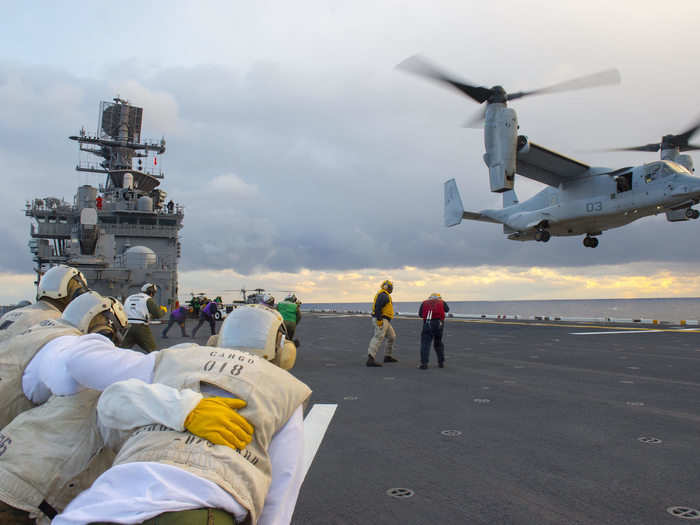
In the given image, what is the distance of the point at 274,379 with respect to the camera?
5.63ft

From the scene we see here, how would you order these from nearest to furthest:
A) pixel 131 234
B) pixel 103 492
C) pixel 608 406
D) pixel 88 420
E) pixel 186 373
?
pixel 103 492 → pixel 186 373 → pixel 88 420 → pixel 608 406 → pixel 131 234

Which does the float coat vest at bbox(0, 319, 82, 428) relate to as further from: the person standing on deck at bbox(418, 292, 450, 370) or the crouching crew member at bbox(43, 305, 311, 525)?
the person standing on deck at bbox(418, 292, 450, 370)

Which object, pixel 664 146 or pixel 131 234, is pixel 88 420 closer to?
pixel 664 146

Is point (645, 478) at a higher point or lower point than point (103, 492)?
lower

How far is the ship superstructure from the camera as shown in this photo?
28.8 metres

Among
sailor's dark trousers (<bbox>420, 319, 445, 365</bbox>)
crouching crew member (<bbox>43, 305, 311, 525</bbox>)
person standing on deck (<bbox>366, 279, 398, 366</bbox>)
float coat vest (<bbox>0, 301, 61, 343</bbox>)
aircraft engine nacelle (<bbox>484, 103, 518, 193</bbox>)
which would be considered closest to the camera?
crouching crew member (<bbox>43, 305, 311, 525</bbox>)

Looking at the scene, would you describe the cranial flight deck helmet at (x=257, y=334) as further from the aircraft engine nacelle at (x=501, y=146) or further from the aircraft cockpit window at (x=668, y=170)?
the aircraft cockpit window at (x=668, y=170)

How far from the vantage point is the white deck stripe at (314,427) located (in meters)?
4.25

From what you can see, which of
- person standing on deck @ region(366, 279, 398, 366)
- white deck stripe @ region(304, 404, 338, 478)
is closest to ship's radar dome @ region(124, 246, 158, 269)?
person standing on deck @ region(366, 279, 398, 366)

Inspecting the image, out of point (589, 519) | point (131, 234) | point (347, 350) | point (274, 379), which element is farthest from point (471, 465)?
point (131, 234)

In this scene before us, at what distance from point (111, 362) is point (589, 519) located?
9.78 feet

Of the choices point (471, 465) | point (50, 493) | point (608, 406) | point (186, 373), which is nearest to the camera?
point (186, 373)

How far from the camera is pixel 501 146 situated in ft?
61.3

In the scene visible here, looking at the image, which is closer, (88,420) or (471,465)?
(88,420)
